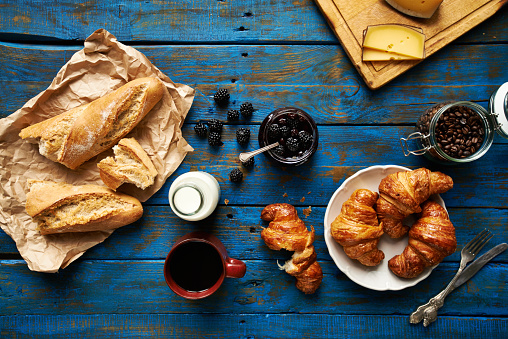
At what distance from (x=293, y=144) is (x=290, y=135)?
0.07 m

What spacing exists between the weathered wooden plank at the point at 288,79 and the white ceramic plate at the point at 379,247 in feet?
1.02

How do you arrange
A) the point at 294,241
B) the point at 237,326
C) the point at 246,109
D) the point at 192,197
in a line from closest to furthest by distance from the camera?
the point at 192,197, the point at 294,241, the point at 246,109, the point at 237,326

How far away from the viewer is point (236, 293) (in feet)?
5.59

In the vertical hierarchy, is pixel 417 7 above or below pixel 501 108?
above

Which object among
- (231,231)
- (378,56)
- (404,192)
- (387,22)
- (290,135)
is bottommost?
(231,231)

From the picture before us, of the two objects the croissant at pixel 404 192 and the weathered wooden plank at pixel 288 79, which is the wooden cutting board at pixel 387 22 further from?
the croissant at pixel 404 192

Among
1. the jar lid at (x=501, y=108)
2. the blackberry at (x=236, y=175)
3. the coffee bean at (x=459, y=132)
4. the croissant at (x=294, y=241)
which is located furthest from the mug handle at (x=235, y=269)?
the jar lid at (x=501, y=108)

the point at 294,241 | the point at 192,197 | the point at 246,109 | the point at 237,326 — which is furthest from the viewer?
the point at 237,326

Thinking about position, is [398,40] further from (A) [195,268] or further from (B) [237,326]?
(B) [237,326]

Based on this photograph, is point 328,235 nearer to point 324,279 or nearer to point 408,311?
point 324,279

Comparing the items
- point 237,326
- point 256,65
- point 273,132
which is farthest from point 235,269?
point 256,65

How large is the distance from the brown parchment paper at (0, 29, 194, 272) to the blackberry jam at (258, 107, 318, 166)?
1.41 feet

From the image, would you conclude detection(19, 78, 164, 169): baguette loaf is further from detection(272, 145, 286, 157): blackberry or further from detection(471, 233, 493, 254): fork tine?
detection(471, 233, 493, 254): fork tine

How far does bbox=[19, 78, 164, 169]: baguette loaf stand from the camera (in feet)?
4.95
